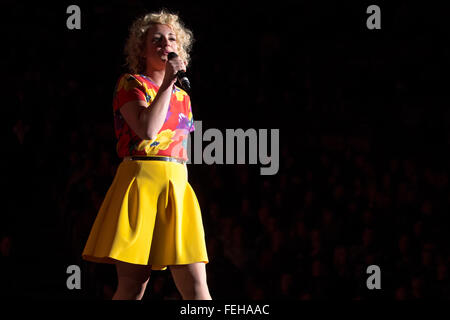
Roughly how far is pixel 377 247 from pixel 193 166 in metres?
1.65

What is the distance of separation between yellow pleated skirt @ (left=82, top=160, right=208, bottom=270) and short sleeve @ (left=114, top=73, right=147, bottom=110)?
0.19 metres

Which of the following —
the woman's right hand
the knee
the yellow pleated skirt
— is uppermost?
the woman's right hand

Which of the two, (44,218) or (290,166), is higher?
(290,166)

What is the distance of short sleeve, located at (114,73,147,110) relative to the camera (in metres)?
1.92

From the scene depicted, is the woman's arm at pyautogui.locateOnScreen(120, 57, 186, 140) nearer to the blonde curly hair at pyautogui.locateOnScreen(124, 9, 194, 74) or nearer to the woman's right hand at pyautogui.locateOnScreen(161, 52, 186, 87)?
the woman's right hand at pyautogui.locateOnScreen(161, 52, 186, 87)

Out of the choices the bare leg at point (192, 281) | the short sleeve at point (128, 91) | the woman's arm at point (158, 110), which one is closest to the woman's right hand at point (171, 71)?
the woman's arm at point (158, 110)

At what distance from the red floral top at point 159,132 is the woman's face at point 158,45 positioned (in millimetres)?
77

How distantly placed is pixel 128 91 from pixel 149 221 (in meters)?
0.40

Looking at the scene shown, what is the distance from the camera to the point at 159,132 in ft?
6.32

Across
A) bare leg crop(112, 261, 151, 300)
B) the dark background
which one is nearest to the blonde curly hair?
bare leg crop(112, 261, 151, 300)
